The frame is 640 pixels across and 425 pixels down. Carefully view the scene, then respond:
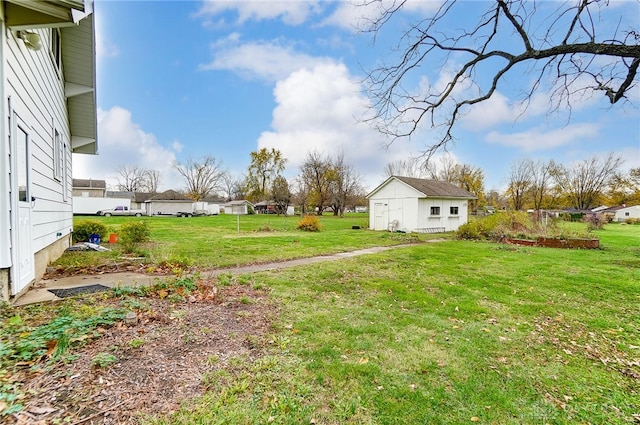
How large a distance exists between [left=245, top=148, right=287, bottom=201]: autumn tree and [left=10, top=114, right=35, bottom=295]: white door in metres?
45.1

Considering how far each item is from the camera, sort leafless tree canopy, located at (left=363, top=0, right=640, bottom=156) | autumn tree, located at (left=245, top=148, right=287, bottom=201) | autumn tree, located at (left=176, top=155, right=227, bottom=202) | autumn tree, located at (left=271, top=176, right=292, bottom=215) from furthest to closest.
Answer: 1. autumn tree, located at (left=176, top=155, right=227, bottom=202)
2. autumn tree, located at (left=245, top=148, right=287, bottom=201)
3. autumn tree, located at (left=271, top=176, right=292, bottom=215)
4. leafless tree canopy, located at (left=363, top=0, right=640, bottom=156)

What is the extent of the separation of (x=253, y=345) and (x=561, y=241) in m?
16.2

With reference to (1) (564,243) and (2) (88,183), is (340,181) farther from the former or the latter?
(2) (88,183)

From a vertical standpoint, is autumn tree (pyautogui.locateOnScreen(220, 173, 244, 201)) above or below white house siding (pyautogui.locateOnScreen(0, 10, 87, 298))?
above

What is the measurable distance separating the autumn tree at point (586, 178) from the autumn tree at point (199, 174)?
61.2 metres

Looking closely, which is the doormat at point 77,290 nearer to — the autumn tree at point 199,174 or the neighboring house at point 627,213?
the autumn tree at point 199,174

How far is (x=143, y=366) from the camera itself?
273cm

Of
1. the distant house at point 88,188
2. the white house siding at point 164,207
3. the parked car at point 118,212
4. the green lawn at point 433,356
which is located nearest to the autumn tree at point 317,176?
the white house siding at point 164,207

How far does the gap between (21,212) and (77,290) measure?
1.48 metres

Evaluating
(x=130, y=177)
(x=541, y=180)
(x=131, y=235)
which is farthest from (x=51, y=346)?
(x=130, y=177)

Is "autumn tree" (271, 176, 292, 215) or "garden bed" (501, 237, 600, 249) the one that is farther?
"autumn tree" (271, 176, 292, 215)

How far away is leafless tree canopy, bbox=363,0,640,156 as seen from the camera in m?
5.16

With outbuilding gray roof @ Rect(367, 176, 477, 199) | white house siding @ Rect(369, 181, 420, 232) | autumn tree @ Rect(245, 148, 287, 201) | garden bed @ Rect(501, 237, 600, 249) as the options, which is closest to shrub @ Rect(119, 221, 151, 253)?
white house siding @ Rect(369, 181, 420, 232)

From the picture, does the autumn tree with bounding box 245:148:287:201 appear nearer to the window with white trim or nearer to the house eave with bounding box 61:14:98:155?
the house eave with bounding box 61:14:98:155
